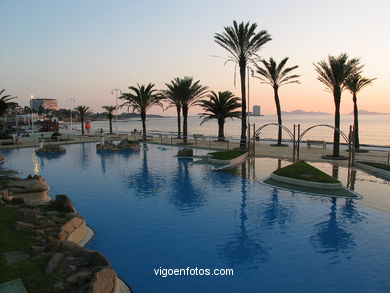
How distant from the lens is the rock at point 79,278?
6609mm

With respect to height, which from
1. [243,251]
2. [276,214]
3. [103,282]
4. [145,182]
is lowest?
[243,251]

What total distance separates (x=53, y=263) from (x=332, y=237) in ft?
28.9

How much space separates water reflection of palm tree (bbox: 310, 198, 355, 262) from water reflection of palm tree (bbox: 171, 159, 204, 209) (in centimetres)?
552

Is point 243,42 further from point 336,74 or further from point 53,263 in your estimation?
point 53,263

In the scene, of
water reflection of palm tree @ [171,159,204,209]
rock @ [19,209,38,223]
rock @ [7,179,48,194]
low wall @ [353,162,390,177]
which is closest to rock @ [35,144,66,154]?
water reflection of palm tree @ [171,159,204,209]

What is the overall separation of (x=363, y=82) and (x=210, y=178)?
20582mm

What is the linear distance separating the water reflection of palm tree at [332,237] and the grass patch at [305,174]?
15.3 ft

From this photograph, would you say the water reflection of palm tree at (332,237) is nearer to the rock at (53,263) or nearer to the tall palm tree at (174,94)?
the rock at (53,263)

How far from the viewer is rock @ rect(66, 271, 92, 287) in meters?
6.61

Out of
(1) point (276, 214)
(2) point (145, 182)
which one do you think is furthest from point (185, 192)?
(1) point (276, 214)

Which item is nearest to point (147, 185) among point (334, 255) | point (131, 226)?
point (131, 226)

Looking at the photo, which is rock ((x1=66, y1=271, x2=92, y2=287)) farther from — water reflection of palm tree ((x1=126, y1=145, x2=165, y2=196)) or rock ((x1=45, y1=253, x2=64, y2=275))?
water reflection of palm tree ((x1=126, y1=145, x2=165, y2=196))

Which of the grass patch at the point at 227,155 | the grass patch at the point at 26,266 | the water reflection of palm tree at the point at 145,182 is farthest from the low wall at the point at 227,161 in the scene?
the grass patch at the point at 26,266

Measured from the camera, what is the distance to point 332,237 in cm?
1062
